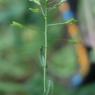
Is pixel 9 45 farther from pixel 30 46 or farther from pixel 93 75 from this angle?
pixel 93 75

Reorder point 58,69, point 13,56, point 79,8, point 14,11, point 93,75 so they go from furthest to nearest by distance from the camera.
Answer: point 58,69 < point 13,56 < point 93,75 < point 14,11 < point 79,8

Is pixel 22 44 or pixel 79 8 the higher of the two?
pixel 79 8

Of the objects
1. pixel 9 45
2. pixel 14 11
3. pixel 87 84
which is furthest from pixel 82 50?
pixel 9 45

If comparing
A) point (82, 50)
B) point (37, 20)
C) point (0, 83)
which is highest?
point (37, 20)

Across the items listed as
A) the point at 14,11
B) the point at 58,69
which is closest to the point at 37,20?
the point at 14,11

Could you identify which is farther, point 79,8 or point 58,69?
point 58,69

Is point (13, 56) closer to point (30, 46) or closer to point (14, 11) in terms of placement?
point (30, 46)

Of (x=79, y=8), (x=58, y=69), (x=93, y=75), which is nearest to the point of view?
(x=79, y=8)
